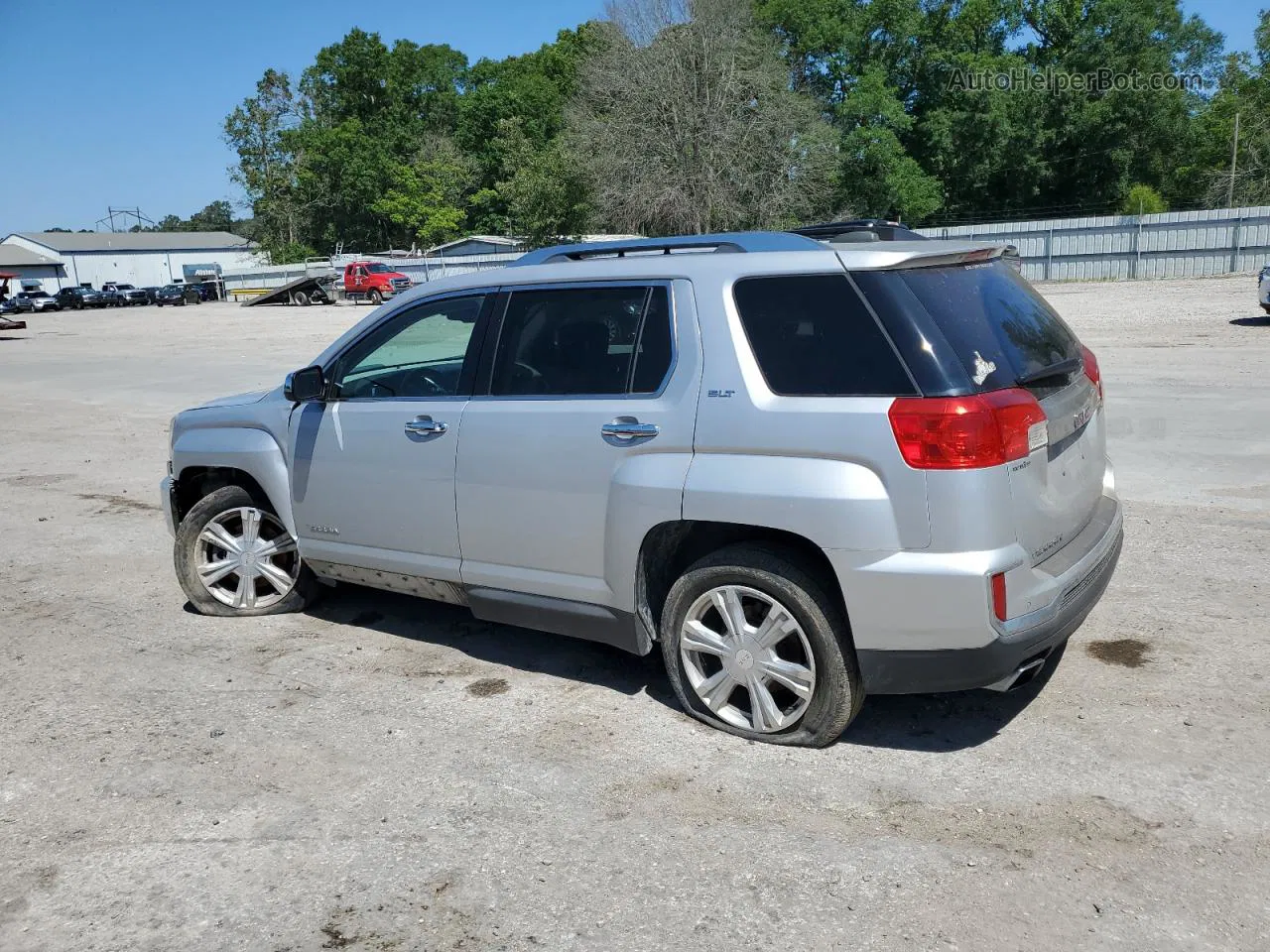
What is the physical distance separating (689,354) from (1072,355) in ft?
5.15

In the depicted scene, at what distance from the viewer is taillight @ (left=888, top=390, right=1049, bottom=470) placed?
138 inches

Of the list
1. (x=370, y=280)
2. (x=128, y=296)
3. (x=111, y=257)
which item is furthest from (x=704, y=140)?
(x=111, y=257)

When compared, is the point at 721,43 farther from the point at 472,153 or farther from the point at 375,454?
the point at 375,454

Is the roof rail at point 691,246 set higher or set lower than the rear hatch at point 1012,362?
higher

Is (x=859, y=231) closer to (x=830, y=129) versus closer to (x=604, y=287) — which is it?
(x=604, y=287)

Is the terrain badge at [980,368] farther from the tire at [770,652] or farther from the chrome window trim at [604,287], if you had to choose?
the chrome window trim at [604,287]

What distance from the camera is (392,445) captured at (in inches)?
195

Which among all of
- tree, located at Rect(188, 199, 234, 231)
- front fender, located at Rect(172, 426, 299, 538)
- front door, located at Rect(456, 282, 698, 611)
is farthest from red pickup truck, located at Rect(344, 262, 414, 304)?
tree, located at Rect(188, 199, 234, 231)

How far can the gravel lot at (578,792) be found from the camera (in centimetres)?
309

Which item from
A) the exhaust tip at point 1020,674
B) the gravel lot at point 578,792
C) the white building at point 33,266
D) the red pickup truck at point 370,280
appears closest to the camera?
the gravel lot at point 578,792

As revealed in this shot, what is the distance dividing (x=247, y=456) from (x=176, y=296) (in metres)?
68.4

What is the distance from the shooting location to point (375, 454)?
5016 mm

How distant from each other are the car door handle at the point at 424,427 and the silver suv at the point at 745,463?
2cm

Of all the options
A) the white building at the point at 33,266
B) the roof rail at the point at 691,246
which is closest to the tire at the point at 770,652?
the roof rail at the point at 691,246
